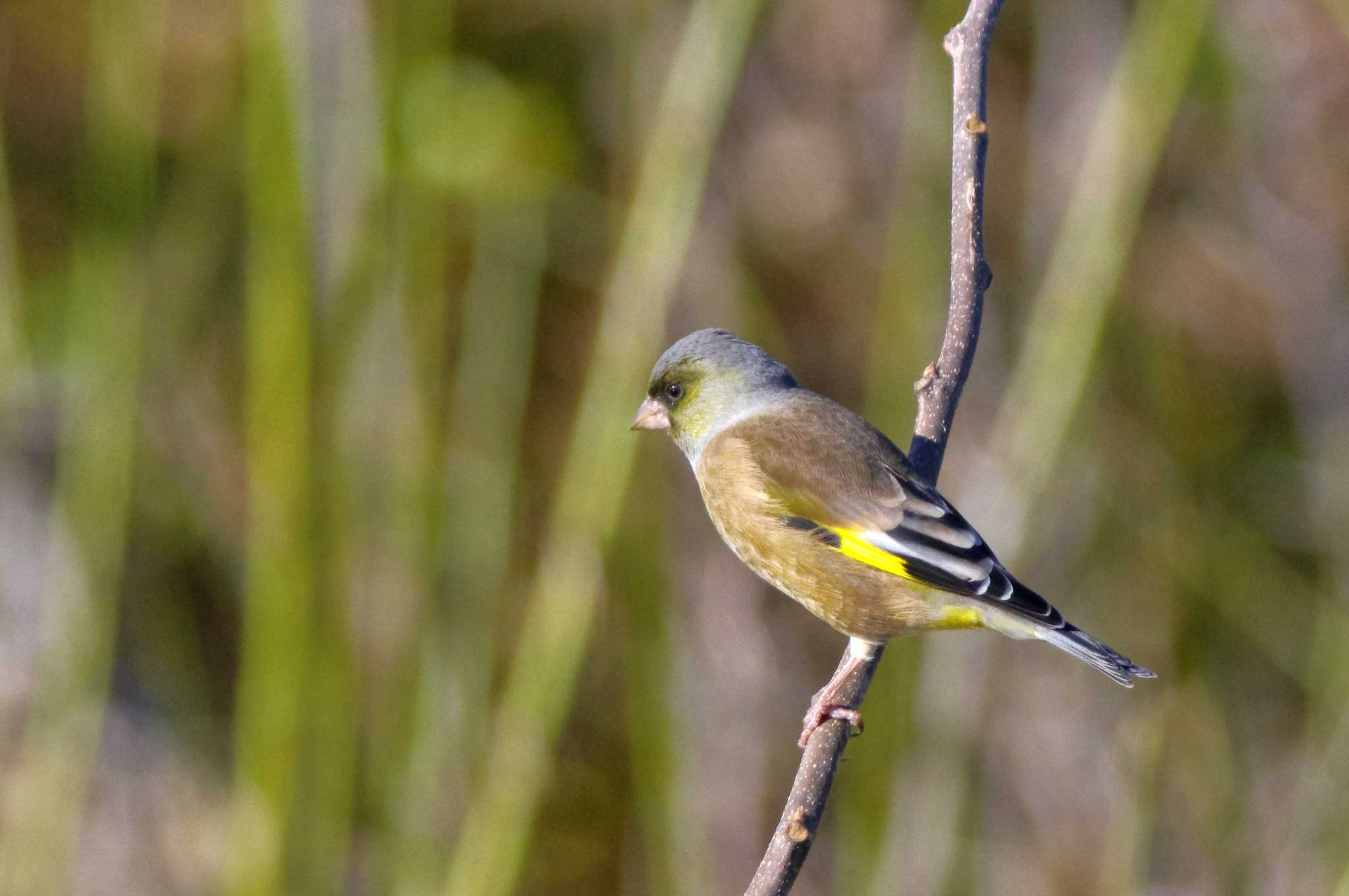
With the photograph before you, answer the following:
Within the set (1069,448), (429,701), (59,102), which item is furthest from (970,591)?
(59,102)

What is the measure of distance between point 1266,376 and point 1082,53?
55.0 inches

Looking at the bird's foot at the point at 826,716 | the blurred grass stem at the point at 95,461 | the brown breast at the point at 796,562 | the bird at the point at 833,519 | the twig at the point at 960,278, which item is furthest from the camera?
the blurred grass stem at the point at 95,461

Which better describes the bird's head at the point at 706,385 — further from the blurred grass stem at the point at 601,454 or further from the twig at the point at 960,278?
the twig at the point at 960,278

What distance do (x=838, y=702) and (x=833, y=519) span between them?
0.38 m

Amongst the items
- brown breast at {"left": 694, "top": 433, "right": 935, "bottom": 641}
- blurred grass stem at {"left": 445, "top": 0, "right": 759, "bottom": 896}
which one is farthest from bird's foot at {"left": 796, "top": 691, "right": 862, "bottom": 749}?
blurred grass stem at {"left": 445, "top": 0, "right": 759, "bottom": 896}

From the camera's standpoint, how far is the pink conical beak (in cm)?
291

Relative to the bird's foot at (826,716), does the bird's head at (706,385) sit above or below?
above

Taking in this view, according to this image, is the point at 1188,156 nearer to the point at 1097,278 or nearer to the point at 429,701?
the point at 1097,278

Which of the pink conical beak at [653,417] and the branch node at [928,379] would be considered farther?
the pink conical beak at [653,417]

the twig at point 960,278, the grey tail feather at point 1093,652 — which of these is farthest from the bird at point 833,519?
the twig at point 960,278

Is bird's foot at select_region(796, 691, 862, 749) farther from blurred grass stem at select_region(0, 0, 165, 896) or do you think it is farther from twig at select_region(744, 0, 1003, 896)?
blurred grass stem at select_region(0, 0, 165, 896)

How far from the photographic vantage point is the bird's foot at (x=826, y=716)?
2.21 m

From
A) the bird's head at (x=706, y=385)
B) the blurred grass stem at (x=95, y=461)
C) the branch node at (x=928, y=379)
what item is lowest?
the blurred grass stem at (x=95, y=461)

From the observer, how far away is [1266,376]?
4.99 metres
